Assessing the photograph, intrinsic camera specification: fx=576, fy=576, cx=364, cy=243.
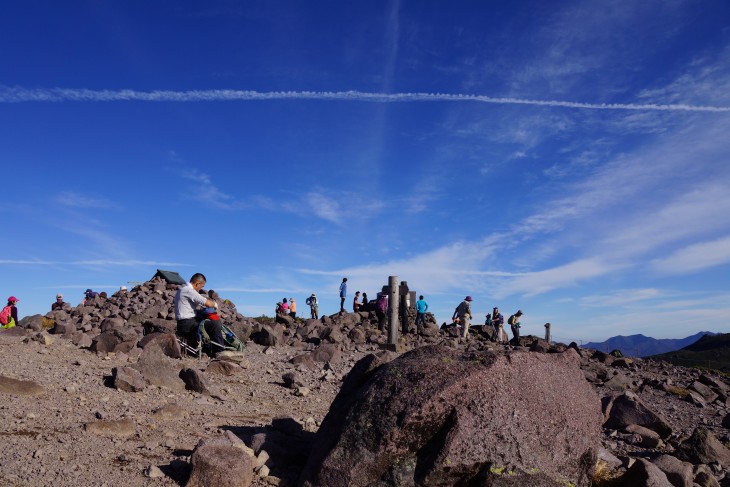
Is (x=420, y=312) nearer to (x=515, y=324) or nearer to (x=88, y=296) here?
(x=515, y=324)

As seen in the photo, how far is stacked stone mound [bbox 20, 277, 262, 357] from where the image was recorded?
40.4 feet

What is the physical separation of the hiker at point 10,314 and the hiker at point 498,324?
2063cm

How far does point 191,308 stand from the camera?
1263cm

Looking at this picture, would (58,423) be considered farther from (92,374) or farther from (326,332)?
(326,332)

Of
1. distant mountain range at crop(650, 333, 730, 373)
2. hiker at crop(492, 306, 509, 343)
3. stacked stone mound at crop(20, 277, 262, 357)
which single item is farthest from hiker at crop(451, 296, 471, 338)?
distant mountain range at crop(650, 333, 730, 373)

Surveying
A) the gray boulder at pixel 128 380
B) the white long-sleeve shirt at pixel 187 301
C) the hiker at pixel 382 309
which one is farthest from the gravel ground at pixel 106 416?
the hiker at pixel 382 309

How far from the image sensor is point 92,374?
937 cm

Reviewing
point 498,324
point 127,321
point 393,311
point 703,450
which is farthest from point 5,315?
point 498,324

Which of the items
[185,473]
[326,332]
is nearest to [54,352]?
[185,473]

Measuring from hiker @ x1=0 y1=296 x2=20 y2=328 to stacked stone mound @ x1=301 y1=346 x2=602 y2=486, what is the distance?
17297mm

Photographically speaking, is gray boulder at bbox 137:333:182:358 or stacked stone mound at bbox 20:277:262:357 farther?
stacked stone mound at bbox 20:277:262:357

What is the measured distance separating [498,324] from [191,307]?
19.7 m

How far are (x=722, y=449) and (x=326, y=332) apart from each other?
492 inches

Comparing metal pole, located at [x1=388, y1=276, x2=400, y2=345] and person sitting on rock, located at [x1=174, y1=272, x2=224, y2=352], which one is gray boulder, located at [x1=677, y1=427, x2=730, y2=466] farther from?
metal pole, located at [x1=388, y1=276, x2=400, y2=345]
